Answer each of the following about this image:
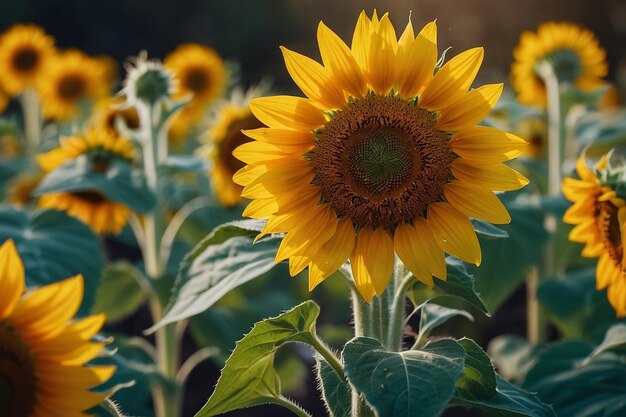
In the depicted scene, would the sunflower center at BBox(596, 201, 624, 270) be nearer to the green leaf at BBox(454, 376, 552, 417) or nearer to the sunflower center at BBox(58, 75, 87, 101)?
the green leaf at BBox(454, 376, 552, 417)

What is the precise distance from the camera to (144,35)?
23.6 ft

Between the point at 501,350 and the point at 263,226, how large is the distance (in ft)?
3.34

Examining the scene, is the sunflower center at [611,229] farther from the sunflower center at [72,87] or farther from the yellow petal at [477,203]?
the sunflower center at [72,87]

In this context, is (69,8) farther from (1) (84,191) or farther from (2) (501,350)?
(2) (501,350)

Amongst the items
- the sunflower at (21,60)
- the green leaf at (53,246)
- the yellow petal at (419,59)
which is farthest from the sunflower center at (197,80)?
the yellow petal at (419,59)

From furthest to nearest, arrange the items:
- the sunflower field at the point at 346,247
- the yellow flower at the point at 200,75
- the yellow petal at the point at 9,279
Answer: the yellow flower at the point at 200,75
the sunflower field at the point at 346,247
the yellow petal at the point at 9,279

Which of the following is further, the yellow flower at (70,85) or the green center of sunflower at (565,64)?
the yellow flower at (70,85)

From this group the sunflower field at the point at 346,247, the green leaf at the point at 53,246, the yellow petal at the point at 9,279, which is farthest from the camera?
the green leaf at the point at 53,246

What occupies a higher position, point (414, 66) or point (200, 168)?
point (200, 168)

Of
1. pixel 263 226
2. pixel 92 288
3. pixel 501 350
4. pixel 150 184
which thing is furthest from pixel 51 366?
pixel 501 350

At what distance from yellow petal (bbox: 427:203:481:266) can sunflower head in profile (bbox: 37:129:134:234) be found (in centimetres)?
105

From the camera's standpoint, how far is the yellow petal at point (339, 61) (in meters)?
1.01

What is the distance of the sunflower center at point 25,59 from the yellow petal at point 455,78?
2.76m

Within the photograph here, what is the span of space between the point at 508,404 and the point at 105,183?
3.27 ft
